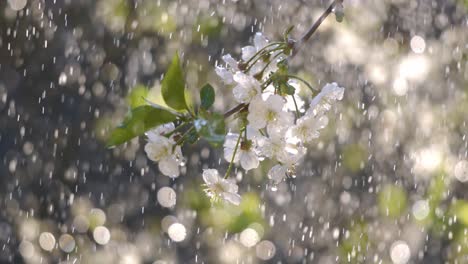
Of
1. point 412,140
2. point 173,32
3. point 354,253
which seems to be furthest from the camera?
point 412,140

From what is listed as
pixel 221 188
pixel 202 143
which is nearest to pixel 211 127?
pixel 221 188

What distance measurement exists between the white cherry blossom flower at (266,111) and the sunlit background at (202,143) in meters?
1.55

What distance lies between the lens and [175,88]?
1.78 ft

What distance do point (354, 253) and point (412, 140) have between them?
416 millimetres

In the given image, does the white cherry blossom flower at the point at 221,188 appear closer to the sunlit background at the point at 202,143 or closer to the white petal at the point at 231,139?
the white petal at the point at 231,139

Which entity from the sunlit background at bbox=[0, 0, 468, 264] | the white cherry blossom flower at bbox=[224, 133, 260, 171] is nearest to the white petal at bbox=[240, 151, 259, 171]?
the white cherry blossom flower at bbox=[224, 133, 260, 171]

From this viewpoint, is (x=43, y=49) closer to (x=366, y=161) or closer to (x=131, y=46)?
(x=131, y=46)

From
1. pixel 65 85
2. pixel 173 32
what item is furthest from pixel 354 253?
pixel 65 85

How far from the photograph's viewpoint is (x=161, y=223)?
7.32 feet

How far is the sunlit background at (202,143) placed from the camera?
2.16 m

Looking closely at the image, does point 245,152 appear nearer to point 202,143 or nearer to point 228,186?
point 228,186

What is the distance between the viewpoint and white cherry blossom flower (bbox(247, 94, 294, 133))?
0.55m

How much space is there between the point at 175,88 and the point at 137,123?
1.3 inches

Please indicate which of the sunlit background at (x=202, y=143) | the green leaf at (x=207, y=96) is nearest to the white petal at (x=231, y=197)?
the green leaf at (x=207, y=96)
